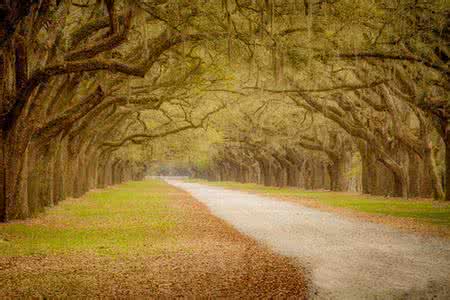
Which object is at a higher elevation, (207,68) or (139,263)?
(207,68)

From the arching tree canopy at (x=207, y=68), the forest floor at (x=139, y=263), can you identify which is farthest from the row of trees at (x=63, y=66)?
the forest floor at (x=139, y=263)

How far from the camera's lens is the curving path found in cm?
779

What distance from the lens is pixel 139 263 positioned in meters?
10.1

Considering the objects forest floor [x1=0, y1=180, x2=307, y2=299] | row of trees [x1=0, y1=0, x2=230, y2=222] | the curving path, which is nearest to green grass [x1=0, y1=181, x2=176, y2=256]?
forest floor [x1=0, y1=180, x2=307, y2=299]

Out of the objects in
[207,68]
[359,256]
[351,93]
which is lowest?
[359,256]

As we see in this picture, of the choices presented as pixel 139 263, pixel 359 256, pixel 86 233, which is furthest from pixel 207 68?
pixel 139 263

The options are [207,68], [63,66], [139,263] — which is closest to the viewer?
[139,263]

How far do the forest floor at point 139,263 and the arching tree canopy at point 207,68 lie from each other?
375 centimetres

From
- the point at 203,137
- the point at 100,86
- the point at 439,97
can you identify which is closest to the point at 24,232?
the point at 100,86

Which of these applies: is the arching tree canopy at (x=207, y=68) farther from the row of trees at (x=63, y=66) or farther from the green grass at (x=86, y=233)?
the green grass at (x=86, y=233)

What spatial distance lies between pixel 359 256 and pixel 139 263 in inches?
159

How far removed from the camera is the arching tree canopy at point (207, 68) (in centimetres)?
1473

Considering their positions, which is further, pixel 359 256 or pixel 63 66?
Answer: pixel 63 66

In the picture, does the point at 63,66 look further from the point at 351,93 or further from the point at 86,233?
the point at 351,93
